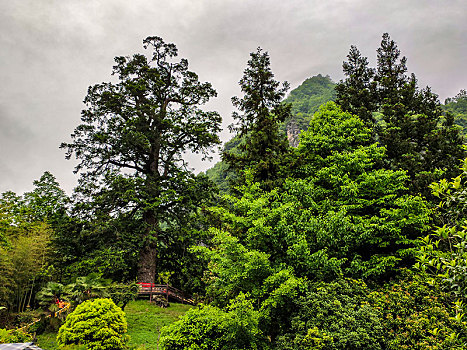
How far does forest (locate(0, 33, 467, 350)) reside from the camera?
26.1 ft

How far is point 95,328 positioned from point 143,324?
4995mm

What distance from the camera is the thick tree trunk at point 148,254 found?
16.8 m

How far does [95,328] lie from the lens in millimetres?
8125

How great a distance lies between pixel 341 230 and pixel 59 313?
12.6m

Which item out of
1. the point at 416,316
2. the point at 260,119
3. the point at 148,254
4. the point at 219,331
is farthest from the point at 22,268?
the point at 416,316

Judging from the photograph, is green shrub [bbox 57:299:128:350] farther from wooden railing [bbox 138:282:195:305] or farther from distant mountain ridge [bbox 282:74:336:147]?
distant mountain ridge [bbox 282:74:336:147]

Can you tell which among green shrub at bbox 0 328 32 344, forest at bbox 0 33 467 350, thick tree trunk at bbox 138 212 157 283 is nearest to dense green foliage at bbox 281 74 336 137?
forest at bbox 0 33 467 350

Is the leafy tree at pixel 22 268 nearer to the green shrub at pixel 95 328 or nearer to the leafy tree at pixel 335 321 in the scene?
the green shrub at pixel 95 328

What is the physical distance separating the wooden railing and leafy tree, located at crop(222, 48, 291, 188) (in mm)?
8859

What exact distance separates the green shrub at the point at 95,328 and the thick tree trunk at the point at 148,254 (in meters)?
7.90

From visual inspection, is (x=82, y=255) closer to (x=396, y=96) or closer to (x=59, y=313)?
(x=59, y=313)

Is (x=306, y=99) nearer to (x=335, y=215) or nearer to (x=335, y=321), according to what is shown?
(x=335, y=215)

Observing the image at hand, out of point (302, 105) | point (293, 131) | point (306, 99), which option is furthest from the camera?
point (306, 99)

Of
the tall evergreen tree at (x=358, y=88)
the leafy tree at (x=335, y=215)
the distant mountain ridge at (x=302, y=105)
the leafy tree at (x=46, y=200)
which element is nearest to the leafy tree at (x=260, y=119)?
the leafy tree at (x=335, y=215)
